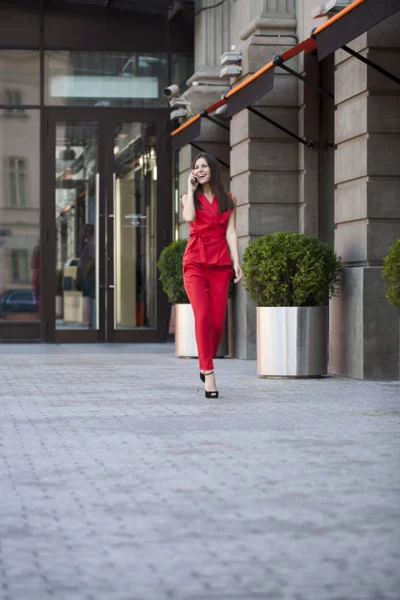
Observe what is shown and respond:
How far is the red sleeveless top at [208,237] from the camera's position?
973 centimetres

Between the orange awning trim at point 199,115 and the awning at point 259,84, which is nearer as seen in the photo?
the awning at point 259,84

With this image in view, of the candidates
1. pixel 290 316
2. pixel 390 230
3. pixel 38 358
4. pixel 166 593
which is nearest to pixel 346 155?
pixel 390 230

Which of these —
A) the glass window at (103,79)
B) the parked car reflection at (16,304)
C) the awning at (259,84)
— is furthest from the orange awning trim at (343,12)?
the parked car reflection at (16,304)

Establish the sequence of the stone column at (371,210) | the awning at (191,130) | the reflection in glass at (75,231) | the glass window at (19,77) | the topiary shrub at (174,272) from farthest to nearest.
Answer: the reflection in glass at (75,231) → the glass window at (19,77) → the awning at (191,130) → the topiary shrub at (174,272) → the stone column at (371,210)

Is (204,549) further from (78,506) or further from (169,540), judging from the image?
(78,506)

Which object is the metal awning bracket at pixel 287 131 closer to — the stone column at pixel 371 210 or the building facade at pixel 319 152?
the building facade at pixel 319 152

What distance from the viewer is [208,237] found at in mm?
9781

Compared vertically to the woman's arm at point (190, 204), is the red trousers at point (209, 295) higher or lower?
lower

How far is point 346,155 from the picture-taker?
11594 millimetres

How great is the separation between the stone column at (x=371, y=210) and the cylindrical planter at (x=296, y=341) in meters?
0.27

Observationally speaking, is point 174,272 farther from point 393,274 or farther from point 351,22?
point 393,274

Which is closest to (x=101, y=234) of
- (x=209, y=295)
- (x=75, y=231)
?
(x=75, y=231)

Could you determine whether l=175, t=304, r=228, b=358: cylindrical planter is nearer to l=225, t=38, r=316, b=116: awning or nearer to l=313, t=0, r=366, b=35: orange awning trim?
l=225, t=38, r=316, b=116: awning

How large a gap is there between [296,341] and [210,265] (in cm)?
171
